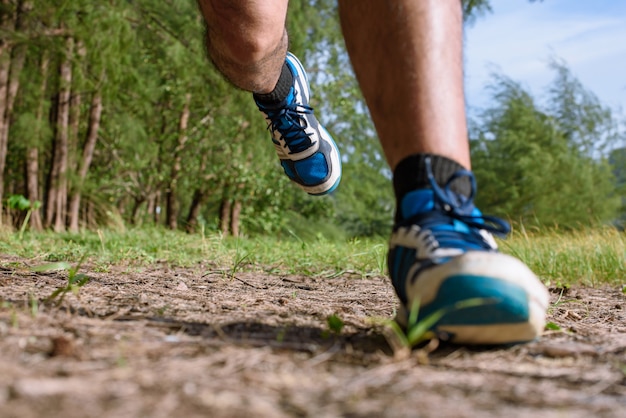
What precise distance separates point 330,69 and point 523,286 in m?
13.1

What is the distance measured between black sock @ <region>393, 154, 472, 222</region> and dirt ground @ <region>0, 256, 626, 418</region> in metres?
0.26

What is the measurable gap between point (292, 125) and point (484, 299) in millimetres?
1440

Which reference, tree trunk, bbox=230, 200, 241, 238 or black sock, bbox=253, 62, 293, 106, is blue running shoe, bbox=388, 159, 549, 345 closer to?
black sock, bbox=253, 62, 293, 106

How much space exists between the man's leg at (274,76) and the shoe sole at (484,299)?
1.21 m

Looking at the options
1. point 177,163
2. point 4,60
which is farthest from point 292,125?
point 177,163

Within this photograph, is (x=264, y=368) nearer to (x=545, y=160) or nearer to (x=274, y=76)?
(x=274, y=76)

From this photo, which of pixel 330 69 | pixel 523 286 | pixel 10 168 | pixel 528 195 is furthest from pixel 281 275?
pixel 528 195

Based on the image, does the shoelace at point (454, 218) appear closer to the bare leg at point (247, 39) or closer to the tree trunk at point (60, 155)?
the bare leg at point (247, 39)

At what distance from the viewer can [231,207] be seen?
42.7 ft

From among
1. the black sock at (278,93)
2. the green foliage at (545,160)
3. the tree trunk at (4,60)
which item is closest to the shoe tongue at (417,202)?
the black sock at (278,93)

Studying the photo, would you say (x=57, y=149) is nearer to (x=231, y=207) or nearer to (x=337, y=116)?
(x=231, y=207)

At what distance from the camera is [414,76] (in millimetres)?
1177

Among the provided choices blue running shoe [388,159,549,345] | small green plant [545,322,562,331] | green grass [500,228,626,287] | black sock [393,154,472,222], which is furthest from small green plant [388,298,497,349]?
green grass [500,228,626,287]

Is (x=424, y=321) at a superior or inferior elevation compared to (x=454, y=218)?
inferior
